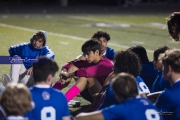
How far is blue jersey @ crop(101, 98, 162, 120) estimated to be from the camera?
4.67m

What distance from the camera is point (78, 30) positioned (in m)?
18.1

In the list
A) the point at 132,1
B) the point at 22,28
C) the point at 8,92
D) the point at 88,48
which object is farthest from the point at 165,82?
the point at 132,1

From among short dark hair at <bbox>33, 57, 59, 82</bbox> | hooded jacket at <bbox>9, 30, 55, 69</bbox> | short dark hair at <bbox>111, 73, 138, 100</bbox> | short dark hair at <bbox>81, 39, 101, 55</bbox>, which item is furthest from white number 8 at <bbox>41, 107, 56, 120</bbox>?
hooded jacket at <bbox>9, 30, 55, 69</bbox>

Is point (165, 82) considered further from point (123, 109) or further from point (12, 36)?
point (12, 36)

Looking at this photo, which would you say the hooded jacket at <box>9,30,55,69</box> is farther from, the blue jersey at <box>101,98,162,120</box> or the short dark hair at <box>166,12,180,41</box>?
the blue jersey at <box>101,98,162,120</box>

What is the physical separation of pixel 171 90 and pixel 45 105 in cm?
120

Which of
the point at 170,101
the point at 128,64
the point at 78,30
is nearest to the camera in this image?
the point at 170,101

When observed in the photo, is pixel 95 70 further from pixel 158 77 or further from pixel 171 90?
pixel 171 90

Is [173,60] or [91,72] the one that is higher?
[173,60]

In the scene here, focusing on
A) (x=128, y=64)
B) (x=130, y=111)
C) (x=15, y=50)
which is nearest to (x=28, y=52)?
(x=15, y=50)

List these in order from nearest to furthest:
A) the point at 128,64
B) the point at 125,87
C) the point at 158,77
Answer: the point at 125,87
the point at 128,64
the point at 158,77

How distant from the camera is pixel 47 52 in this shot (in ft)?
29.1

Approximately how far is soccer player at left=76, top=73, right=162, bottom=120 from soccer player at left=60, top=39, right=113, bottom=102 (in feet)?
8.91

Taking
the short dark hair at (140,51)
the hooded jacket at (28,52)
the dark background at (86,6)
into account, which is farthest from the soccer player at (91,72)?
the dark background at (86,6)
